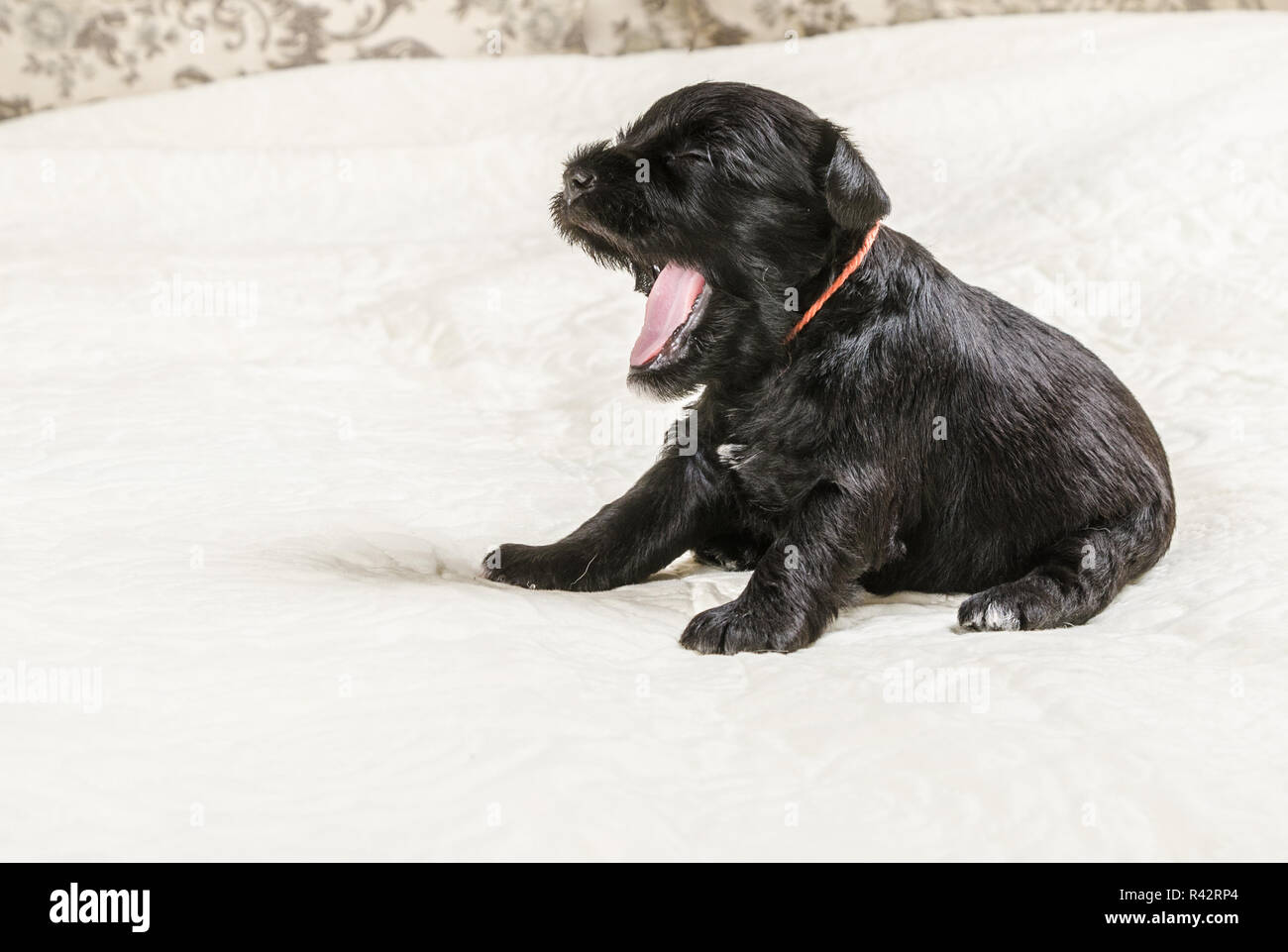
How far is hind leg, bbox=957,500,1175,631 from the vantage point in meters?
1.46

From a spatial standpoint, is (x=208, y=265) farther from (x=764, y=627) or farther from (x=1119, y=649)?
(x=1119, y=649)

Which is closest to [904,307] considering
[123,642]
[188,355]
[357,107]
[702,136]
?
[702,136]

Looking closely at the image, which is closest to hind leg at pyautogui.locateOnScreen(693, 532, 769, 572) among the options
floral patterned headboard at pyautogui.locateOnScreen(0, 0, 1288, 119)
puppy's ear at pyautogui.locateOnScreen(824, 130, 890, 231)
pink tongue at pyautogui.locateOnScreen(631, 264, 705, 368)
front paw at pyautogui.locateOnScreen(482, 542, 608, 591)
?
front paw at pyautogui.locateOnScreen(482, 542, 608, 591)

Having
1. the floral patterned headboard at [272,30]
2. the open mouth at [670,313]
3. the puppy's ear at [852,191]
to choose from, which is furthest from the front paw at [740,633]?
the floral patterned headboard at [272,30]

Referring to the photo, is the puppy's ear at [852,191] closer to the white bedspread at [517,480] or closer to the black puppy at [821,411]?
the black puppy at [821,411]

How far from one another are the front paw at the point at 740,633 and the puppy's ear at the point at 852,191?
1.29 ft

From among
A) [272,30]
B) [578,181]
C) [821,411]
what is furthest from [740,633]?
[272,30]

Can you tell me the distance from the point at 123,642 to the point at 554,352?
127 cm

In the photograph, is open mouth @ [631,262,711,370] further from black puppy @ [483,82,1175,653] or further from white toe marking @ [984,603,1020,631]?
white toe marking @ [984,603,1020,631]

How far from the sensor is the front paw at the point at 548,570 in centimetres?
161

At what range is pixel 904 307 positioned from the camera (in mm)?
1538

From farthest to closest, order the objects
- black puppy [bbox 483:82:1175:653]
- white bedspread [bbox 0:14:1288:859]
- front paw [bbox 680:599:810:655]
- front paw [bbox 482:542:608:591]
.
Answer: front paw [bbox 482:542:608:591], black puppy [bbox 483:82:1175:653], front paw [bbox 680:599:810:655], white bedspread [bbox 0:14:1288:859]

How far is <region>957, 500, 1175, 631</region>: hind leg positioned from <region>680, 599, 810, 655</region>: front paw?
7.7 inches

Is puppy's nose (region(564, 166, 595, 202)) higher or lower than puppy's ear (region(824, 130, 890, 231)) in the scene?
lower
